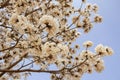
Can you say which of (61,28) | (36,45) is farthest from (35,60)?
(61,28)

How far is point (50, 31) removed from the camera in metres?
5.06

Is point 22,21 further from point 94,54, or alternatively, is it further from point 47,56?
point 94,54

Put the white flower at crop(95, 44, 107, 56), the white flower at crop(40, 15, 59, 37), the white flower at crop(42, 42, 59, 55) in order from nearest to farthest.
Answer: the white flower at crop(40, 15, 59, 37) → the white flower at crop(42, 42, 59, 55) → the white flower at crop(95, 44, 107, 56)

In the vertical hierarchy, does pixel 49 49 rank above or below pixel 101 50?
below

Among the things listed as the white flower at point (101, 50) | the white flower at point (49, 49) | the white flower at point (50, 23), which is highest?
the white flower at point (101, 50)

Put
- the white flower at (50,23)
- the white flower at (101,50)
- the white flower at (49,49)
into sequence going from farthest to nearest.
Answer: the white flower at (101,50)
the white flower at (49,49)
the white flower at (50,23)

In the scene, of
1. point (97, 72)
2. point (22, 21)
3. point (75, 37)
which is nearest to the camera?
point (22, 21)

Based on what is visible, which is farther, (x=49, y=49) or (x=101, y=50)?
(x=101, y=50)

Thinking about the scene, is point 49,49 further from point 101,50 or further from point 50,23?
point 101,50

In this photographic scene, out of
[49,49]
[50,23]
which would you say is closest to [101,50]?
[49,49]

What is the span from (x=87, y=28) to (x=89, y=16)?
0.89 meters

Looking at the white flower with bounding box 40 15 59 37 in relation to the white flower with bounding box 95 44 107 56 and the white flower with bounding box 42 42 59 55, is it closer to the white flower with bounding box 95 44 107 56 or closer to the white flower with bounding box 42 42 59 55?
the white flower with bounding box 42 42 59 55

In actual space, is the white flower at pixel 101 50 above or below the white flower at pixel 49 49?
above

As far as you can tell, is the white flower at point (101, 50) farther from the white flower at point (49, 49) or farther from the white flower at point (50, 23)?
the white flower at point (50, 23)
